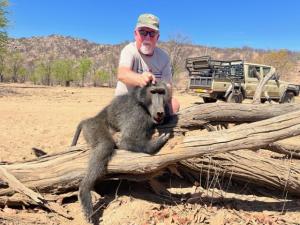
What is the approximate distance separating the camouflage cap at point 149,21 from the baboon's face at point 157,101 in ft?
2.57

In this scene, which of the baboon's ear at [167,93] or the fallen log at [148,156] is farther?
the baboon's ear at [167,93]

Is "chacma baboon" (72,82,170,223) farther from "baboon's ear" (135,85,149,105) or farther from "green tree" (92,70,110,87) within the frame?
"green tree" (92,70,110,87)

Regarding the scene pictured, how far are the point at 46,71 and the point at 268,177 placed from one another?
2088 inches

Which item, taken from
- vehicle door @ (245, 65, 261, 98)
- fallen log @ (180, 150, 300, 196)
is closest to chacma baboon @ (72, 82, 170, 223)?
fallen log @ (180, 150, 300, 196)

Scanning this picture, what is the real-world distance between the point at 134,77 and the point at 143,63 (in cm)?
61

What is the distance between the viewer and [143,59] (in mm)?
4840

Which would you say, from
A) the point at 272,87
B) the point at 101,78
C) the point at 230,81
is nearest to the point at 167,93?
the point at 230,81

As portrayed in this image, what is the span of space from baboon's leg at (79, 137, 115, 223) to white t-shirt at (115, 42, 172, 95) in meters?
0.86

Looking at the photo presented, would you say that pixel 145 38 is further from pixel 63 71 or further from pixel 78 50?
pixel 78 50

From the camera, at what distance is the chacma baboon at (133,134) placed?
412cm

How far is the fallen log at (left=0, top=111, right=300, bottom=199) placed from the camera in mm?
3811

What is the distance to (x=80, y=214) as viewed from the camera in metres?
4.29

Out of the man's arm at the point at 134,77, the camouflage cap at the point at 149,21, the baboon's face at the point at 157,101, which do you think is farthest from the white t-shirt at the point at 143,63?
the baboon's face at the point at 157,101

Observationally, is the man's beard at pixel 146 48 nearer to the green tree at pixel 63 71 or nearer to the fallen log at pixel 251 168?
the fallen log at pixel 251 168
